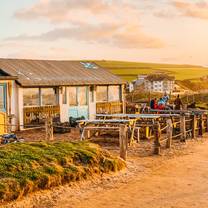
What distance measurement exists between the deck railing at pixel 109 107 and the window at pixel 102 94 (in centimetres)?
32

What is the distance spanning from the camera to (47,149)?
11977 millimetres

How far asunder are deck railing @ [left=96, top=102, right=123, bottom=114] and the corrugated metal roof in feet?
4.57

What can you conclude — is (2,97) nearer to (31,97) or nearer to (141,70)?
(31,97)

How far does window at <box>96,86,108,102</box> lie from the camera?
90.4 ft

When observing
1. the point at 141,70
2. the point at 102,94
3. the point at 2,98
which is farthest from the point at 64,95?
the point at 141,70

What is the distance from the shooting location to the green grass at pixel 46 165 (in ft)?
31.6

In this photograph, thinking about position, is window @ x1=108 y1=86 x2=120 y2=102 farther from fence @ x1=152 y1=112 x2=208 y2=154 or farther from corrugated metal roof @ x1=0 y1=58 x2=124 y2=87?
fence @ x1=152 y1=112 x2=208 y2=154

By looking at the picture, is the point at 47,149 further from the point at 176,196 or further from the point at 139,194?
the point at 176,196

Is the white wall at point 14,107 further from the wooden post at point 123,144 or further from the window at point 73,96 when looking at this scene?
the wooden post at point 123,144

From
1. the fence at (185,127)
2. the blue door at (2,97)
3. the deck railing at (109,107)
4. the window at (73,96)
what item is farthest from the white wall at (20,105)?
the fence at (185,127)

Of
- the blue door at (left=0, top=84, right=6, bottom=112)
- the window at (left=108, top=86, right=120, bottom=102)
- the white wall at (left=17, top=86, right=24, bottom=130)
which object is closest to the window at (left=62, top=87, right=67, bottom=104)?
the white wall at (left=17, top=86, right=24, bottom=130)

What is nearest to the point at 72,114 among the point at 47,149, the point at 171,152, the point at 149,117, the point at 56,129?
the point at 56,129

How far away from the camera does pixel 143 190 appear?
1062 cm

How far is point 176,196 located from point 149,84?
58087 mm
